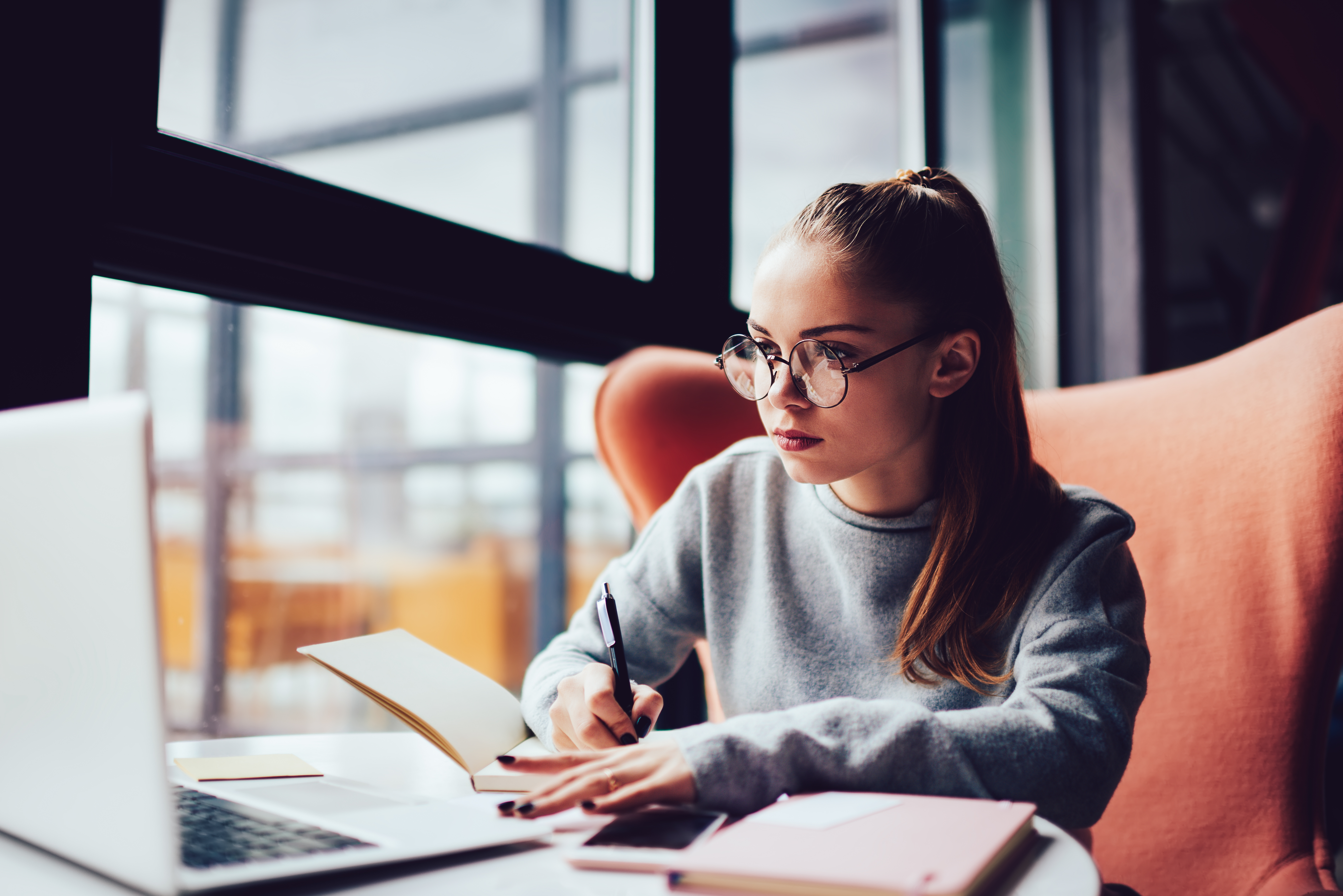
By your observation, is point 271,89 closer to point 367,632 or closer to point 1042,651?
point 367,632

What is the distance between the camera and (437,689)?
767mm

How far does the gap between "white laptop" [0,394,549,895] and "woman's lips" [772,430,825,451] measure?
0.44 meters

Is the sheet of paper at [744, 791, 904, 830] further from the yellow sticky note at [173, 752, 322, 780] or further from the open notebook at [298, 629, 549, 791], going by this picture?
the yellow sticky note at [173, 752, 322, 780]

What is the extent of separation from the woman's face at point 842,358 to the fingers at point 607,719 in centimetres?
28

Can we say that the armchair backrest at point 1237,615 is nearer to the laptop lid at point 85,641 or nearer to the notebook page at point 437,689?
the notebook page at point 437,689

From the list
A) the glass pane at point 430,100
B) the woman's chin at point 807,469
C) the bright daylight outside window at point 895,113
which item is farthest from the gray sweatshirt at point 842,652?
the bright daylight outside window at point 895,113

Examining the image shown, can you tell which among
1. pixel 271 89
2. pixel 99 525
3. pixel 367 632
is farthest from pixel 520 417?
pixel 99 525

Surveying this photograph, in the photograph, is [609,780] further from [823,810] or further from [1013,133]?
[1013,133]

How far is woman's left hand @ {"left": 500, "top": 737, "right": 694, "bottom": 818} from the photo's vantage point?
529mm

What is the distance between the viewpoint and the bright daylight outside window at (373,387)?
1113 mm

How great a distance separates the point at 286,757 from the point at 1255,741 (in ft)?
3.10

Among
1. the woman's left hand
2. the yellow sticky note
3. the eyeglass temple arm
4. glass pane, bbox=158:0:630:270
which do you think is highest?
glass pane, bbox=158:0:630:270

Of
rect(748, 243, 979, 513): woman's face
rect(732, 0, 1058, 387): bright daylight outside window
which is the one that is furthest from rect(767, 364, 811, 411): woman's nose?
rect(732, 0, 1058, 387): bright daylight outside window

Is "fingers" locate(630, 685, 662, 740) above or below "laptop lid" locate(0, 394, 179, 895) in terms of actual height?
below
